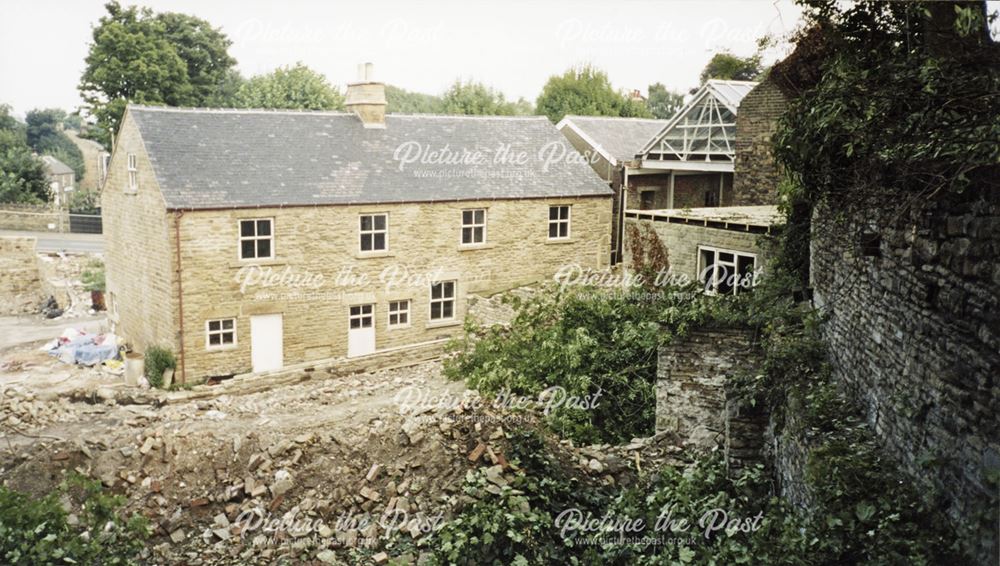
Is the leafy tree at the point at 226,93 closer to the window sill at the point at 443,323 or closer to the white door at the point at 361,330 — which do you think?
the white door at the point at 361,330

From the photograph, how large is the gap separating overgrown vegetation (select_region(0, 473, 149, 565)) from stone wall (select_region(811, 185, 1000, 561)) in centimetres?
789

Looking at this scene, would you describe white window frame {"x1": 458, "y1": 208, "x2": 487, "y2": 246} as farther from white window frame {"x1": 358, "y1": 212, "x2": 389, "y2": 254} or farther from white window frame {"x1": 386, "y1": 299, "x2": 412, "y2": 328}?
white window frame {"x1": 386, "y1": 299, "x2": 412, "y2": 328}

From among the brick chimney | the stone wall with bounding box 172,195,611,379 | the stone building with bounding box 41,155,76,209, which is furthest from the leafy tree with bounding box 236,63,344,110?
the stone wall with bounding box 172,195,611,379

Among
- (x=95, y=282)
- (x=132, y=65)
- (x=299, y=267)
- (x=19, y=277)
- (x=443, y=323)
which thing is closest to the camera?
(x=299, y=267)

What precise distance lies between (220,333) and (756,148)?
15276 mm

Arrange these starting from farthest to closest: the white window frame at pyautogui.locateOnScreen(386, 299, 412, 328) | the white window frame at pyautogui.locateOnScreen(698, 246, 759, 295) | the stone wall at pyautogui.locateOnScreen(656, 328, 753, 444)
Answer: the white window frame at pyautogui.locateOnScreen(386, 299, 412, 328)
the white window frame at pyautogui.locateOnScreen(698, 246, 759, 295)
the stone wall at pyautogui.locateOnScreen(656, 328, 753, 444)

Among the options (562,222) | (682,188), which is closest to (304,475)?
(562,222)

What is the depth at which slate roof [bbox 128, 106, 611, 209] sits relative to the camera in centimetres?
1945

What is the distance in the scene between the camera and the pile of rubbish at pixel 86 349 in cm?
2130

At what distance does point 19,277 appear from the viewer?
29.5 m

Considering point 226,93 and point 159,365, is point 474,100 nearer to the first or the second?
point 226,93

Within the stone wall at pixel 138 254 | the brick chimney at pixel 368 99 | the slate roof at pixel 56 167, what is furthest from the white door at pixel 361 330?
the slate roof at pixel 56 167

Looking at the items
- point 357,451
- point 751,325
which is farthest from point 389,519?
point 751,325

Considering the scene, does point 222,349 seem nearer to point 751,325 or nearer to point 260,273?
point 260,273
